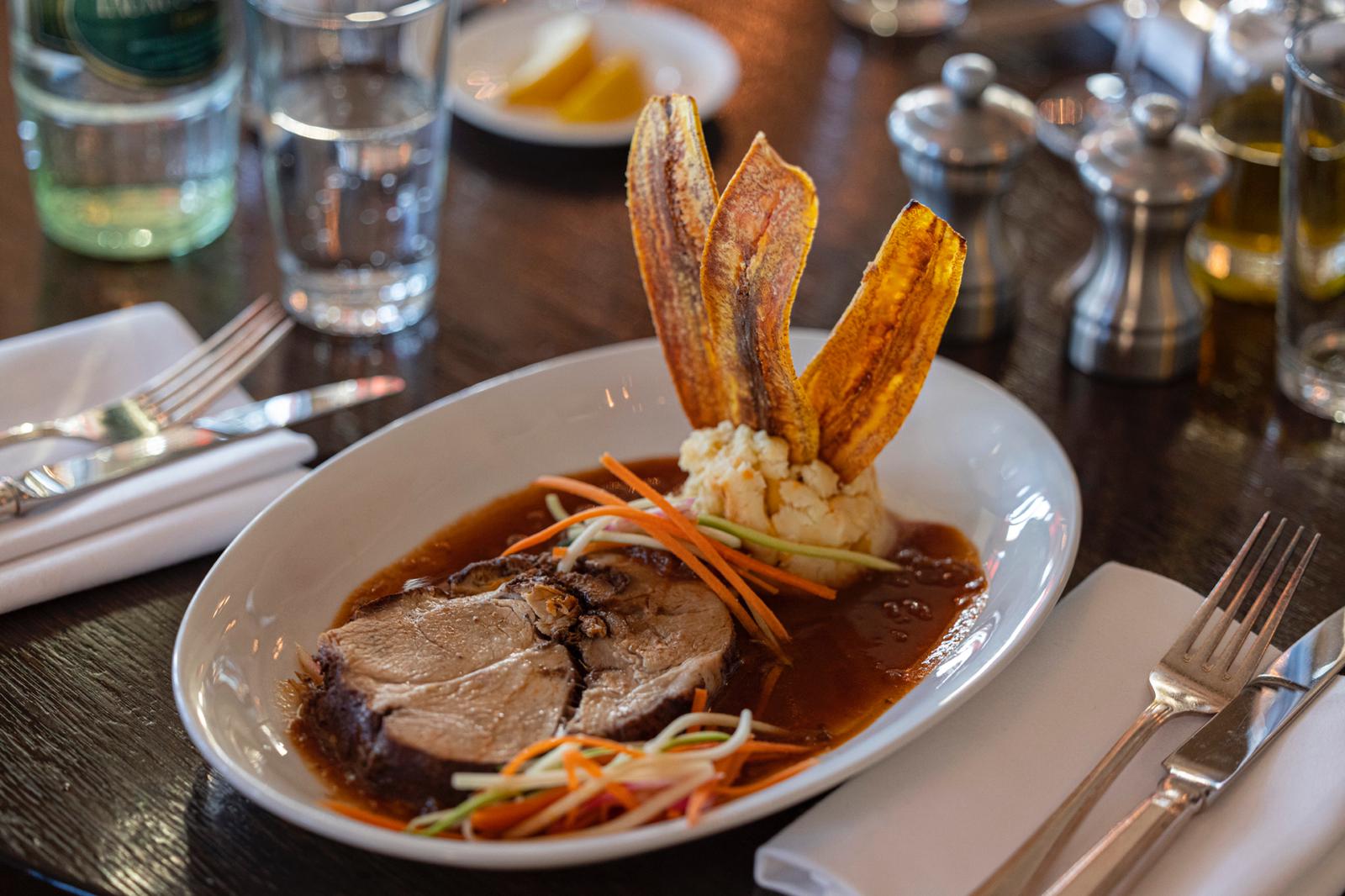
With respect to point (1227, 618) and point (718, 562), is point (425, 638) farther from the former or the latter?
point (1227, 618)

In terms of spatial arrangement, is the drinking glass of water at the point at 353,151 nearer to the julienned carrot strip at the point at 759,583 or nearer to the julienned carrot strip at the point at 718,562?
the julienned carrot strip at the point at 718,562

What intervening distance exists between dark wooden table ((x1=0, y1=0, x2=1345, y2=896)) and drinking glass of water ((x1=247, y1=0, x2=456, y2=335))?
0.09 meters

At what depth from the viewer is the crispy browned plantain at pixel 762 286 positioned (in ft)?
4.88

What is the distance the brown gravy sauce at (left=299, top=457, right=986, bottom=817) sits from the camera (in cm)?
144

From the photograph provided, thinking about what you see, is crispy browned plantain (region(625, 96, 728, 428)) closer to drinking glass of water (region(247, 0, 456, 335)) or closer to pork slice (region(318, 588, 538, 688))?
pork slice (region(318, 588, 538, 688))

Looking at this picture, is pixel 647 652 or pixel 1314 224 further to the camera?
pixel 1314 224

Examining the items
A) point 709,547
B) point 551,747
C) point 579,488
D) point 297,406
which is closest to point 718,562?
point 709,547

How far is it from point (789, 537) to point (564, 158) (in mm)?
1318

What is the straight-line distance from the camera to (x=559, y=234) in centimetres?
250

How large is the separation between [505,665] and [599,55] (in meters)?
1.91

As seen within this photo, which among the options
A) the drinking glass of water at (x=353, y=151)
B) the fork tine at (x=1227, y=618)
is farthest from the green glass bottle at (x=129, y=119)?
the fork tine at (x=1227, y=618)

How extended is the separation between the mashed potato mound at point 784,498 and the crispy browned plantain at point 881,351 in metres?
0.04

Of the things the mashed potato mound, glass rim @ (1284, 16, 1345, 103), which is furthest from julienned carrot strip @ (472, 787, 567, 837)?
glass rim @ (1284, 16, 1345, 103)

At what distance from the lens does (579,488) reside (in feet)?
5.61
